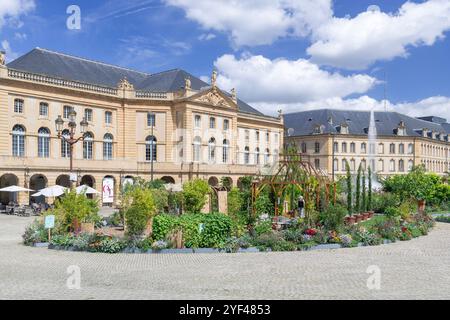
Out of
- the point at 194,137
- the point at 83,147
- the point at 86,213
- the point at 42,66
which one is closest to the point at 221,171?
the point at 194,137

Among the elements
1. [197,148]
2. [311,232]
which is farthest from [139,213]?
[197,148]

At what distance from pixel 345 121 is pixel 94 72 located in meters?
45.1

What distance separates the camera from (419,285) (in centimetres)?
1190

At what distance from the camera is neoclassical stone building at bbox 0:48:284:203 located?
4209 centimetres

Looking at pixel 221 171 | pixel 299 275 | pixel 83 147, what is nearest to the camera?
pixel 299 275

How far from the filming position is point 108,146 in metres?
49.8

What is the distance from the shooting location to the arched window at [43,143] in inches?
1720

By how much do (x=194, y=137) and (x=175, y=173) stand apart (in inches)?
190

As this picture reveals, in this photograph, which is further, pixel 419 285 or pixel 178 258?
pixel 178 258

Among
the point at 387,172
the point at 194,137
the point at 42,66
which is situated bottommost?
the point at 387,172

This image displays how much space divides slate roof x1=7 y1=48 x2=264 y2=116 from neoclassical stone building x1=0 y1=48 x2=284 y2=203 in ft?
0.47

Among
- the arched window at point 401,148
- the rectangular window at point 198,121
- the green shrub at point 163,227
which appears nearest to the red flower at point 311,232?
the green shrub at point 163,227

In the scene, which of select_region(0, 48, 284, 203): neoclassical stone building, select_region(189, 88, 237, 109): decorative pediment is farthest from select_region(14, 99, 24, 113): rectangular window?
select_region(189, 88, 237, 109): decorative pediment
